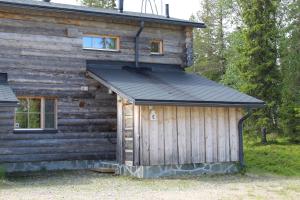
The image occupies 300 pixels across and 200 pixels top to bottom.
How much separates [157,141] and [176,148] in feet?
2.29

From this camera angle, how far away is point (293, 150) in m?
21.5

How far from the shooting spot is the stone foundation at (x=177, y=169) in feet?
49.8

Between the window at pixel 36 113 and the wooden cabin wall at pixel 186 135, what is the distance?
322cm

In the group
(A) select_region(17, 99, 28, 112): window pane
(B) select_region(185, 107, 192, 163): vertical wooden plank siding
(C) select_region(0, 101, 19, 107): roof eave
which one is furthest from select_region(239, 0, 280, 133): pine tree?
(C) select_region(0, 101, 19, 107): roof eave

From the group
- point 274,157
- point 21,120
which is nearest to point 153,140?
point 21,120

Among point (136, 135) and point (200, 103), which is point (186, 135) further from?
point (136, 135)

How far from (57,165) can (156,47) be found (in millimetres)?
5983

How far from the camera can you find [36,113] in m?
16.7

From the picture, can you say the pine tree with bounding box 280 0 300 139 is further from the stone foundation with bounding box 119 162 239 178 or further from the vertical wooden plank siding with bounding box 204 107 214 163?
the vertical wooden plank siding with bounding box 204 107 214 163

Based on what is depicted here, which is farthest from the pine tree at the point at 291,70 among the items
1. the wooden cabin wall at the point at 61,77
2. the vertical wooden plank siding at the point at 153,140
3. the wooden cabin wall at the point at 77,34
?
the vertical wooden plank siding at the point at 153,140

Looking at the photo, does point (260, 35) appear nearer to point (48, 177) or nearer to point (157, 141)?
point (157, 141)

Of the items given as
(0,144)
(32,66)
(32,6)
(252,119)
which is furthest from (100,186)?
(252,119)

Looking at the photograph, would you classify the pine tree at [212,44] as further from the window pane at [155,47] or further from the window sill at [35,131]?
the window sill at [35,131]

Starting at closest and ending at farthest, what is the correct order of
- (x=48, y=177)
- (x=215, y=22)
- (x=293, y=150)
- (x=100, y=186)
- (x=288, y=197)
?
(x=288, y=197), (x=100, y=186), (x=48, y=177), (x=293, y=150), (x=215, y=22)
